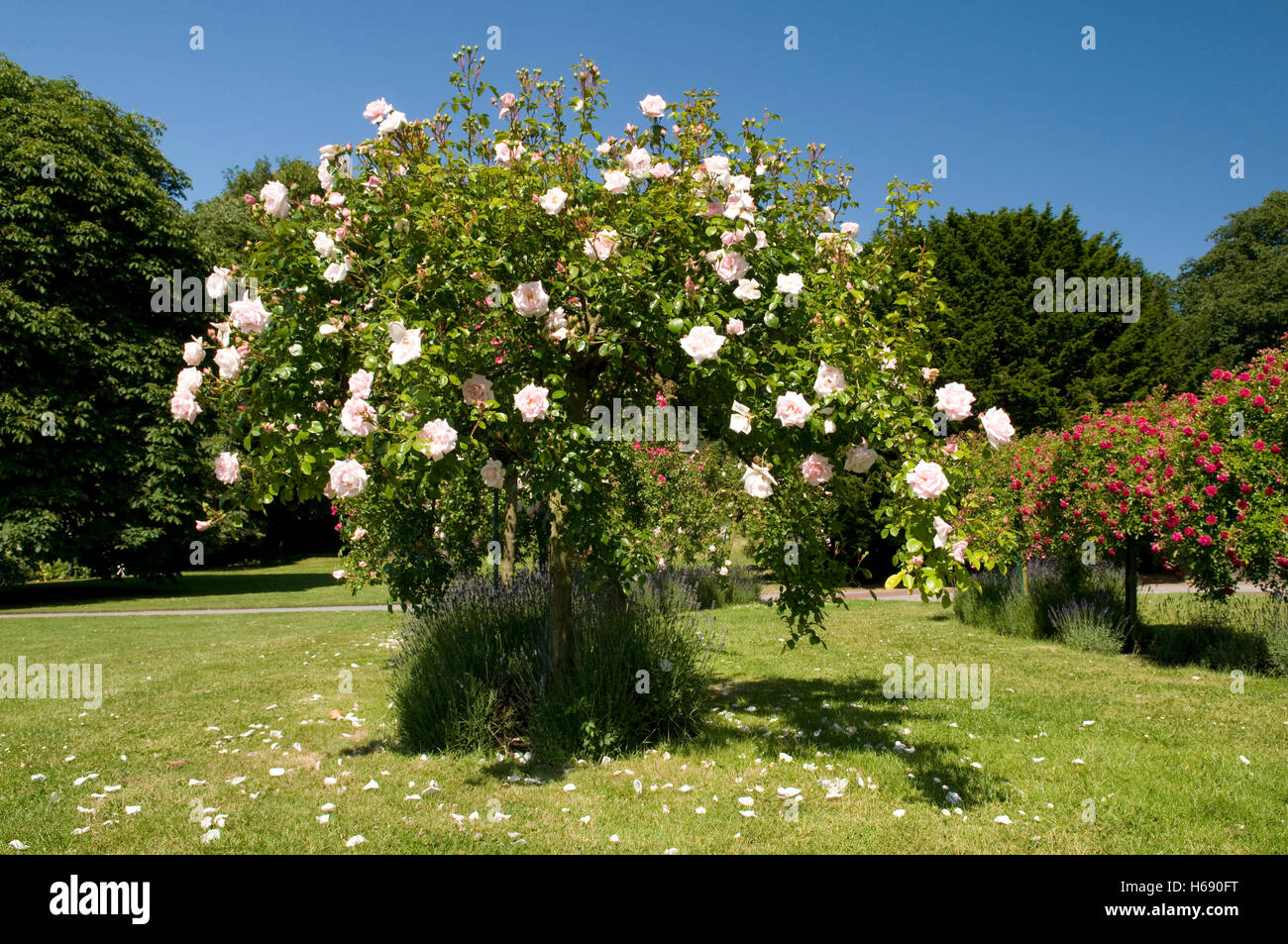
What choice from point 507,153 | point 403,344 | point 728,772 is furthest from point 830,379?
point 728,772

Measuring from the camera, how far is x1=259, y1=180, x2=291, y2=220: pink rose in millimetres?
4660

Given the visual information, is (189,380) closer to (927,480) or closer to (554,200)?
(554,200)

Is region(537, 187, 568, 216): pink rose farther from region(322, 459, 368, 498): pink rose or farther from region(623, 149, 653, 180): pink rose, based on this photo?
region(322, 459, 368, 498): pink rose

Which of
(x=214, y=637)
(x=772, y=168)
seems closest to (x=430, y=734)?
(x=772, y=168)

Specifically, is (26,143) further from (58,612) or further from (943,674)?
(943,674)

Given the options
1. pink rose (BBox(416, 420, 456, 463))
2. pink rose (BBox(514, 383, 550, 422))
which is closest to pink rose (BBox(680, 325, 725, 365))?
pink rose (BBox(514, 383, 550, 422))

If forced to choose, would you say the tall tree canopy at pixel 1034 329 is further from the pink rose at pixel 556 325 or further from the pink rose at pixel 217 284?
the pink rose at pixel 217 284

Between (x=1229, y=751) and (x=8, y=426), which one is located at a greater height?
(x=8, y=426)

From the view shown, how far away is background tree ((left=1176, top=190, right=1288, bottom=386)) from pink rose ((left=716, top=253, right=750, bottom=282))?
927 inches

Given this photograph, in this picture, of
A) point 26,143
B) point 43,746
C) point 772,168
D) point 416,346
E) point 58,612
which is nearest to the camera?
point 416,346

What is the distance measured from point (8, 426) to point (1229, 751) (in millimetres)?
22172

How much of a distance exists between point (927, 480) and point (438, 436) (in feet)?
7.29

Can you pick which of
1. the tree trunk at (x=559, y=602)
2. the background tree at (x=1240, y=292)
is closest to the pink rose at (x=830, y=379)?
the tree trunk at (x=559, y=602)
